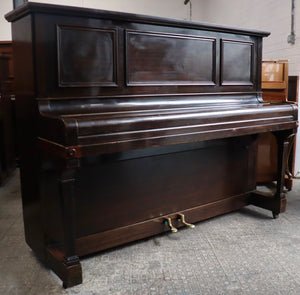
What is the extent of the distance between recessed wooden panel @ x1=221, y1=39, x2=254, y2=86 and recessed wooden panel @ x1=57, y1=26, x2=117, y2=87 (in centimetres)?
91

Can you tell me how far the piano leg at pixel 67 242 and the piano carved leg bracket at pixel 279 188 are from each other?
1.61 metres

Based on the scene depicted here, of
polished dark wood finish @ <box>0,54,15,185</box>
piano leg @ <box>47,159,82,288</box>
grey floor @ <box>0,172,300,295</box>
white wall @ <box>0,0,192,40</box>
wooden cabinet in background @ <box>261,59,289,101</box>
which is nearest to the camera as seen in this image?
piano leg @ <box>47,159,82,288</box>

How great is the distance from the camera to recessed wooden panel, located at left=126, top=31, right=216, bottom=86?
2.24 m

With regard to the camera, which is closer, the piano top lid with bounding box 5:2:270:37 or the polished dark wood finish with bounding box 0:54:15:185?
the piano top lid with bounding box 5:2:270:37

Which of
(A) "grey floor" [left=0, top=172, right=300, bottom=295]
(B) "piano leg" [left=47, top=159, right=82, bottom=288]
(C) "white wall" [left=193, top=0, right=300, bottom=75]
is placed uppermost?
(C) "white wall" [left=193, top=0, right=300, bottom=75]

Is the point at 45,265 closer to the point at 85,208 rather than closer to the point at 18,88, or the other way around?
the point at 85,208

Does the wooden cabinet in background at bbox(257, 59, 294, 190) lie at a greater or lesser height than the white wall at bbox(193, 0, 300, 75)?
lesser

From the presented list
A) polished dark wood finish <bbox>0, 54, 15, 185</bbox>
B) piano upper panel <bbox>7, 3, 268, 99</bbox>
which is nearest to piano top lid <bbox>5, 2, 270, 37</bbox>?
piano upper panel <bbox>7, 3, 268, 99</bbox>

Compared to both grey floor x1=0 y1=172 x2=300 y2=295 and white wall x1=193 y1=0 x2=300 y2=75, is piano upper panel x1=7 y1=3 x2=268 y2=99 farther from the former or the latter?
white wall x1=193 y1=0 x2=300 y2=75

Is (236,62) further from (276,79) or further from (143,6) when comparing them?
(143,6)

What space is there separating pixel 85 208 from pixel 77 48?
2.85 ft

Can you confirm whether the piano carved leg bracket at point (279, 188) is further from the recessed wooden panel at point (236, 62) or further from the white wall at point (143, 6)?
the white wall at point (143, 6)

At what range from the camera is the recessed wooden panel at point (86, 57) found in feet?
6.48

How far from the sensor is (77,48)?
2.01m
